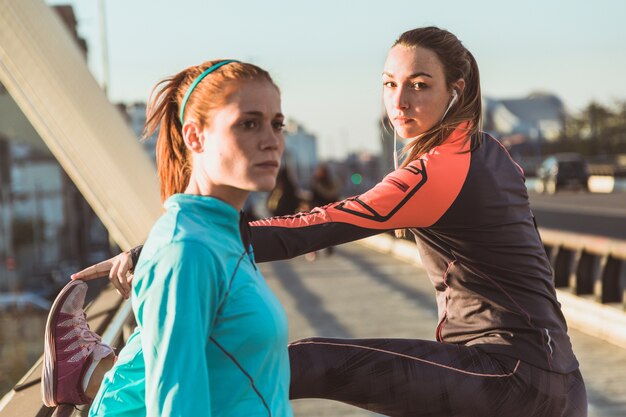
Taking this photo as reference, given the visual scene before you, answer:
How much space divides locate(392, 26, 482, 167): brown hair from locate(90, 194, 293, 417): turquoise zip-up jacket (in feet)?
3.44

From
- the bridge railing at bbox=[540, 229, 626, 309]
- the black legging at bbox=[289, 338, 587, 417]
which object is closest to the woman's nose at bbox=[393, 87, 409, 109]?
the black legging at bbox=[289, 338, 587, 417]

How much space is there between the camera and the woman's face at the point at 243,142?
209cm

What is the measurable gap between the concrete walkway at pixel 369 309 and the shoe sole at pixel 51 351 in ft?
15.0

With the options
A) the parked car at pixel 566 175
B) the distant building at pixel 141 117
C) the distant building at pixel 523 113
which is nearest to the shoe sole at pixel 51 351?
the distant building at pixel 141 117

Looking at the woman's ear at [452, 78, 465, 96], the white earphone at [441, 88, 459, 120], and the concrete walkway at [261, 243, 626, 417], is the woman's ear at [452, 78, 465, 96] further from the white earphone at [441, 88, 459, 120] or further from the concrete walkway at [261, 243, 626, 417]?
the concrete walkway at [261, 243, 626, 417]

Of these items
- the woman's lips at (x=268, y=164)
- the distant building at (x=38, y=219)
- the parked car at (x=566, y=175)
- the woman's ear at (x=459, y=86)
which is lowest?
the distant building at (x=38, y=219)

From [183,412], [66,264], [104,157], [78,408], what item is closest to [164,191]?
[183,412]

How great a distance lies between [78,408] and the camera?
127 inches

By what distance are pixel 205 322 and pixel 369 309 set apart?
36.3 feet

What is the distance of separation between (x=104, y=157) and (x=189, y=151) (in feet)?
25.0

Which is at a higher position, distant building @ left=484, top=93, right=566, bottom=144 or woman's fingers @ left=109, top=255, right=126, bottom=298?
woman's fingers @ left=109, top=255, right=126, bottom=298

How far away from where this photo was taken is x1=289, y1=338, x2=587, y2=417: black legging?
9.39 ft

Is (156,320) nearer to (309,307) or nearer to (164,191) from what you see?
(164,191)

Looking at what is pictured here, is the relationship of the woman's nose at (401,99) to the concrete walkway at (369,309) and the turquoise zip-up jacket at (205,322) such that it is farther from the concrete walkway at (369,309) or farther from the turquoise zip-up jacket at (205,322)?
the concrete walkway at (369,309)
